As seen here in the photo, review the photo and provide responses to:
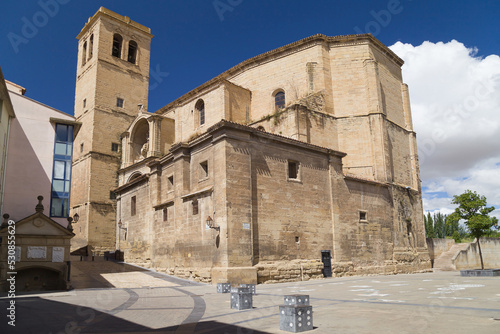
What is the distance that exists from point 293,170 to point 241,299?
11683 mm

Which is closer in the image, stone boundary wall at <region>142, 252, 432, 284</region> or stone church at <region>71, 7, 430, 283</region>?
stone boundary wall at <region>142, 252, 432, 284</region>

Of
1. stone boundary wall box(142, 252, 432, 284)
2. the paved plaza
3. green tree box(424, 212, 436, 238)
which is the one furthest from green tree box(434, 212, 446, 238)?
the paved plaza

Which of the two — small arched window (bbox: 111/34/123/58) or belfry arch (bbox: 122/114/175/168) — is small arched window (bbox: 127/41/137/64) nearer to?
small arched window (bbox: 111/34/123/58)

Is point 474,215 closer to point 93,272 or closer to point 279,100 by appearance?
point 279,100

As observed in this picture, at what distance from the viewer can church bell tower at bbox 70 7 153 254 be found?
1329 inches

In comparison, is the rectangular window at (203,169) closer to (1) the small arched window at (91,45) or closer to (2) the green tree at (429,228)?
(1) the small arched window at (91,45)

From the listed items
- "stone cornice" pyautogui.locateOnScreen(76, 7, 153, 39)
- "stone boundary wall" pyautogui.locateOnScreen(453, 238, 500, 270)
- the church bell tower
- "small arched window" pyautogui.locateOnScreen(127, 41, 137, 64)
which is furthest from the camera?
"small arched window" pyautogui.locateOnScreen(127, 41, 137, 64)

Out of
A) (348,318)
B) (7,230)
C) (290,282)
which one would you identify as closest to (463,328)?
(348,318)

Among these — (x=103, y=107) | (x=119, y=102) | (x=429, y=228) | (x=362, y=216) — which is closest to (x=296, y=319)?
(x=362, y=216)

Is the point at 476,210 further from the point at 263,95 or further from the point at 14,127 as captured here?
the point at 14,127

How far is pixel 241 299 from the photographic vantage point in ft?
27.5

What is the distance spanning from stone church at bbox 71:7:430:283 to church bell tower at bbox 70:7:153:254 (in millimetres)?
120

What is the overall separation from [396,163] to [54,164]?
21.8 m

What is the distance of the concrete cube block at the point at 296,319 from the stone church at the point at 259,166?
9.36 m
